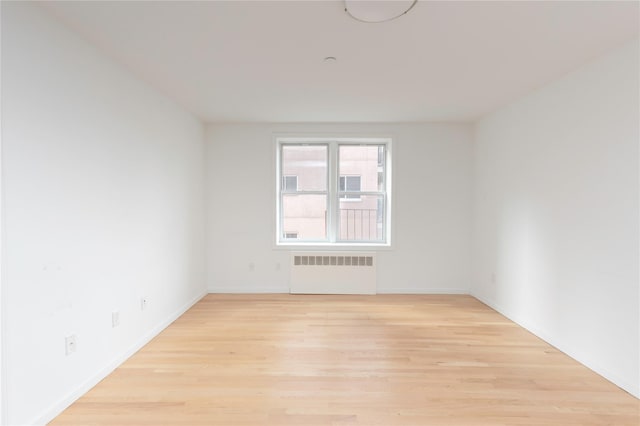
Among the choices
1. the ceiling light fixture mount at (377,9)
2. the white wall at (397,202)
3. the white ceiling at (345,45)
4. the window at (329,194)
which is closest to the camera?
the ceiling light fixture mount at (377,9)

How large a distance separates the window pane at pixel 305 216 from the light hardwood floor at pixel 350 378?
1413 mm

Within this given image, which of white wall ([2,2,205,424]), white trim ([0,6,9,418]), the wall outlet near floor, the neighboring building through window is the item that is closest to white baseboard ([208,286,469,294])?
white wall ([2,2,205,424])

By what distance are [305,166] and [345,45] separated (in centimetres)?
246

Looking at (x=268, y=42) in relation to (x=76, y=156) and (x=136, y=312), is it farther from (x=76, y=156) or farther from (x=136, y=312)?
(x=136, y=312)

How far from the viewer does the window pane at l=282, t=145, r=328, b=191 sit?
4457 mm

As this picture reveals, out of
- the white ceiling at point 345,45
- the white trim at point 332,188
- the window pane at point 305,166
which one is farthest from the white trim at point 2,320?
the window pane at point 305,166

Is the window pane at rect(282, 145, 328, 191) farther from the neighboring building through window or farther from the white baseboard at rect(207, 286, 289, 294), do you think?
the white baseboard at rect(207, 286, 289, 294)

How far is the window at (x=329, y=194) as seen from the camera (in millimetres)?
4434

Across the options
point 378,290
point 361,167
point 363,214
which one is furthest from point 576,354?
point 361,167

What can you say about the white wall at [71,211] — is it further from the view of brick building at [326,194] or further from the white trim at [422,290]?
the white trim at [422,290]

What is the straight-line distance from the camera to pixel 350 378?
85.4 inches

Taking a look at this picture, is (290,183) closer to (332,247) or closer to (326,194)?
(326,194)

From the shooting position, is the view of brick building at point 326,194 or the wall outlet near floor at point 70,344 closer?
the wall outlet near floor at point 70,344

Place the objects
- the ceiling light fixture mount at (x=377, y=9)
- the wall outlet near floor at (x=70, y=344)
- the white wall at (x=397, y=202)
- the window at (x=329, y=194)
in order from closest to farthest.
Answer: the ceiling light fixture mount at (x=377, y=9), the wall outlet near floor at (x=70, y=344), the white wall at (x=397, y=202), the window at (x=329, y=194)
